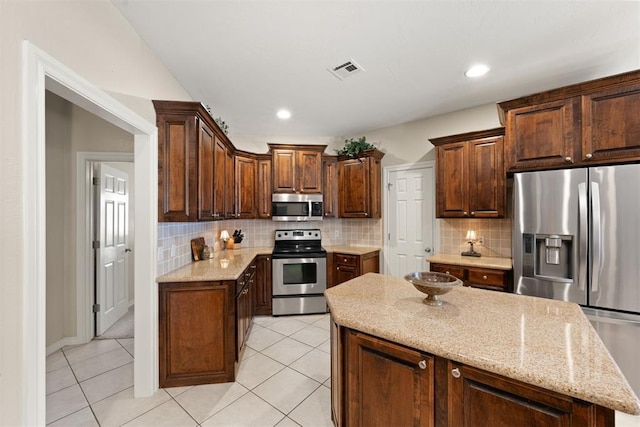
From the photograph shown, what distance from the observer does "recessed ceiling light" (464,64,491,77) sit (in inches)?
94.9

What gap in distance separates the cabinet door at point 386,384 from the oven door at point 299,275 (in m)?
2.38

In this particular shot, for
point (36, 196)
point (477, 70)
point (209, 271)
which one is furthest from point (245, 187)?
point (477, 70)

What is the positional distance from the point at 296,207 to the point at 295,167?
630 mm

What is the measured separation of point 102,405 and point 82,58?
244cm

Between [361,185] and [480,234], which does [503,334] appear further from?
[361,185]

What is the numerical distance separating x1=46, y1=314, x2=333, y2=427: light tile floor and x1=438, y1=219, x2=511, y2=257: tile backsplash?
6.97 ft

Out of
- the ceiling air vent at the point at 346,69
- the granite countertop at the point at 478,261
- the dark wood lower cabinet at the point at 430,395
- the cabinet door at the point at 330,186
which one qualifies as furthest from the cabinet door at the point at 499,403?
the cabinet door at the point at 330,186

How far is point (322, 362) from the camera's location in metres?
2.59

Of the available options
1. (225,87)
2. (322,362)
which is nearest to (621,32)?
(225,87)

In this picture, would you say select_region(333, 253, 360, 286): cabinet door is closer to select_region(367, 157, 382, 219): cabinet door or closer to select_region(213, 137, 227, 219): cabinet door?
select_region(367, 157, 382, 219): cabinet door

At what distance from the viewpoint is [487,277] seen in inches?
109

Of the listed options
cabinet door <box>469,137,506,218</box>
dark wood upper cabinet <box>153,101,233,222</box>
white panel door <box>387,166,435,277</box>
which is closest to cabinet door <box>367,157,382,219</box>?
white panel door <box>387,166,435,277</box>

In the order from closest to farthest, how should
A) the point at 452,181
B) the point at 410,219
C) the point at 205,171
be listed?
the point at 205,171, the point at 452,181, the point at 410,219

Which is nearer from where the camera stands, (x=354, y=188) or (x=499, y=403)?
(x=499, y=403)
